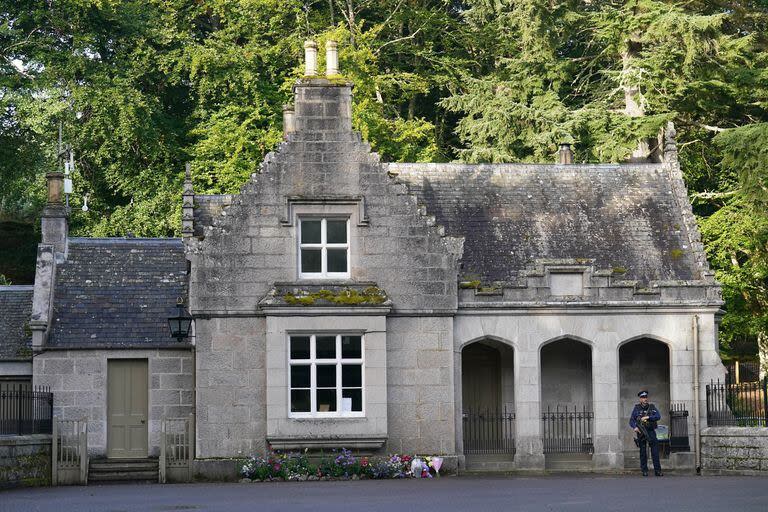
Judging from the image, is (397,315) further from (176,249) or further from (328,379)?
(176,249)

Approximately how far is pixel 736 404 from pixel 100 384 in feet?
46.5

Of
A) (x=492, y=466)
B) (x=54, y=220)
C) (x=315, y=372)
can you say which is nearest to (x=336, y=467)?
(x=315, y=372)

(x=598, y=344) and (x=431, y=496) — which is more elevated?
(x=598, y=344)

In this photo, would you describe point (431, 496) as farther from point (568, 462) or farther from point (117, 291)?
point (117, 291)

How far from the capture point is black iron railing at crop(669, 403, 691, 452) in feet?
104

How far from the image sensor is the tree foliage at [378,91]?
45469 mm

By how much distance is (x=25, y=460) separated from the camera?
29.5 metres

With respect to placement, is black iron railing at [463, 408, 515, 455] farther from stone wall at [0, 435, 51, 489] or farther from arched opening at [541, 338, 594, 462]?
stone wall at [0, 435, 51, 489]

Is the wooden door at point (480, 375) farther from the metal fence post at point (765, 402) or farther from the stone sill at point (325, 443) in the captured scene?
the metal fence post at point (765, 402)

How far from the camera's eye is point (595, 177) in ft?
118

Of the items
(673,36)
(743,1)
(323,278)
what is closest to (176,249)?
(323,278)

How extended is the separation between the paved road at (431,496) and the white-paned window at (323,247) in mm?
4829

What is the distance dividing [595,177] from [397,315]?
7466mm

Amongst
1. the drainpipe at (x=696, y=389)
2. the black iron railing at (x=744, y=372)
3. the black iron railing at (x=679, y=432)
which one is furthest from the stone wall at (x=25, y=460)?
the black iron railing at (x=744, y=372)
